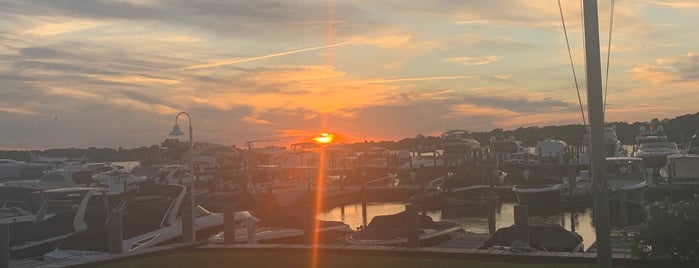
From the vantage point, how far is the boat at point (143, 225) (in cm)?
2022

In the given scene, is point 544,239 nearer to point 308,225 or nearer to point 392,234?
point 392,234

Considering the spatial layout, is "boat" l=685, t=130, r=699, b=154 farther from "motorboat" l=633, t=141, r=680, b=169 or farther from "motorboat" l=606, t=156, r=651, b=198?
"motorboat" l=606, t=156, r=651, b=198

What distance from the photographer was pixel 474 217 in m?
44.1

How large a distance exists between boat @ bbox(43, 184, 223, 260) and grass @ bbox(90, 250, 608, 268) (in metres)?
4.77

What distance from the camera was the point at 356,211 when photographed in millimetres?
50094

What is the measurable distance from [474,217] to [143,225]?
25.8 metres

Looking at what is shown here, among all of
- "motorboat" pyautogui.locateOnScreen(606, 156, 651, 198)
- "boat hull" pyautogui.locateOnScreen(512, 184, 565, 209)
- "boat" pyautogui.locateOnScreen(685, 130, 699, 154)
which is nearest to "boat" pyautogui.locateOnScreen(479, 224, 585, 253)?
"motorboat" pyautogui.locateOnScreen(606, 156, 651, 198)

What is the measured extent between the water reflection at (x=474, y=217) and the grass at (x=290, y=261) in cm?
2065

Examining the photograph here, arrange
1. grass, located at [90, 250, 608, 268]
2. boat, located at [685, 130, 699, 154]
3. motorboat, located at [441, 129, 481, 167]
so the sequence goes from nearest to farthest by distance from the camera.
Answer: grass, located at [90, 250, 608, 268], boat, located at [685, 130, 699, 154], motorboat, located at [441, 129, 481, 167]

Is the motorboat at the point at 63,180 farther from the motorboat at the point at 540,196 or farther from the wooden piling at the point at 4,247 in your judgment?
the wooden piling at the point at 4,247

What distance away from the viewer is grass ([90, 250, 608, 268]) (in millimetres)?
13094

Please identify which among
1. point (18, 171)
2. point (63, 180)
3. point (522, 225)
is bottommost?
point (522, 225)

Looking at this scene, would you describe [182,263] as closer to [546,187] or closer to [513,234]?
[513,234]

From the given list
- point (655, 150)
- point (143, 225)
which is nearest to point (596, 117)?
point (143, 225)
